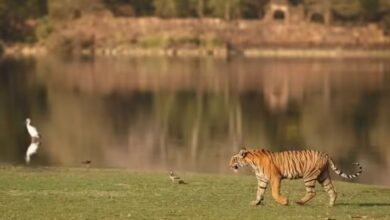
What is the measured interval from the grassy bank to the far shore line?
8782cm

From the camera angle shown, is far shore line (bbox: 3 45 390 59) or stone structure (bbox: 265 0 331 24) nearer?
far shore line (bbox: 3 45 390 59)

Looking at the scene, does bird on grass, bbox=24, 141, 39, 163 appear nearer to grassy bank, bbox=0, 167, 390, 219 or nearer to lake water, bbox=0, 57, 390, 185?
lake water, bbox=0, 57, 390, 185

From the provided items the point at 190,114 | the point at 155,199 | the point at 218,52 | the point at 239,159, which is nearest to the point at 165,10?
the point at 218,52

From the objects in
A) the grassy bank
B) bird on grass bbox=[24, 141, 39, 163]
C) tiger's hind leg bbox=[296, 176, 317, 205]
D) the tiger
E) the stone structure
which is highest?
the tiger

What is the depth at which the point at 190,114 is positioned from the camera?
4466 centimetres

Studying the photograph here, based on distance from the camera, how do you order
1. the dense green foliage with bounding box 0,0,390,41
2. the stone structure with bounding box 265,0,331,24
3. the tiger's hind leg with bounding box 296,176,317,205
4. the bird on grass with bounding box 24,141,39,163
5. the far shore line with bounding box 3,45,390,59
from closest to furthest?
the tiger's hind leg with bounding box 296,176,317,205 < the bird on grass with bounding box 24,141,39,163 < the far shore line with bounding box 3,45,390,59 < the dense green foliage with bounding box 0,0,390,41 < the stone structure with bounding box 265,0,331,24

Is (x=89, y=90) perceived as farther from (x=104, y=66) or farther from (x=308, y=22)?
(x=308, y=22)

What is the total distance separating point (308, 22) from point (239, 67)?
29.8 m

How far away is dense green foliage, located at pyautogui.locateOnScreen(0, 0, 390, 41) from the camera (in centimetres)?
11025

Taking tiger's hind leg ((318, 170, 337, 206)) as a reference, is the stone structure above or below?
below

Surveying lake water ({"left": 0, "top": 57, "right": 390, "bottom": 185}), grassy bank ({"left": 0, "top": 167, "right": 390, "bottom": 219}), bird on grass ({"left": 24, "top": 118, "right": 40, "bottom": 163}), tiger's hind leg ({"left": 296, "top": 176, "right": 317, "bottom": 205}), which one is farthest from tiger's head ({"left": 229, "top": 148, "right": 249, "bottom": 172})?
bird on grass ({"left": 24, "top": 118, "right": 40, "bottom": 163})

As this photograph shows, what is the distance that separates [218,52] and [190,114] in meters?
65.3

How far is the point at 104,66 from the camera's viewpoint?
86.1m

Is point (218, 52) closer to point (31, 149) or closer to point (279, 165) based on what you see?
point (31, 149)
